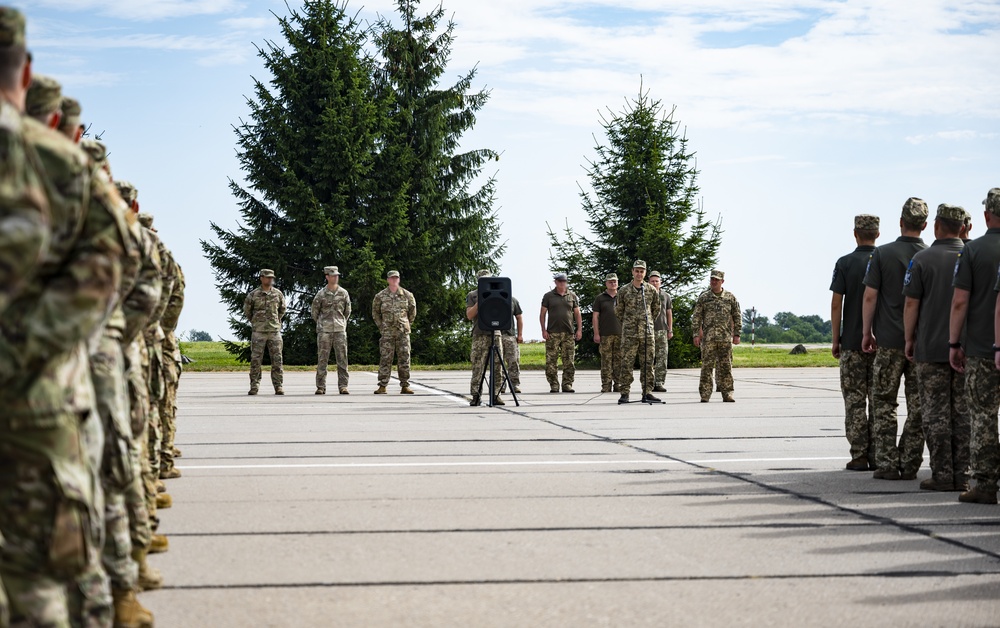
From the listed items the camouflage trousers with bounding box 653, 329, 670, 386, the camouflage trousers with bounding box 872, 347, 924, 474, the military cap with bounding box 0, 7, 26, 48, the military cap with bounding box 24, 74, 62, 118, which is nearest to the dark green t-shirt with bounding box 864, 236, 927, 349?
the camouflage trousers with bounding box 872, 347, 924, 474

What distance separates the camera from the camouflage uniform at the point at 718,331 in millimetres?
20078

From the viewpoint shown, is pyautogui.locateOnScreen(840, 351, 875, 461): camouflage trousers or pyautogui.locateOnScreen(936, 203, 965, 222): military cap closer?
pyautogui.locateOnScreen(936, 203, 965, 222): military cap

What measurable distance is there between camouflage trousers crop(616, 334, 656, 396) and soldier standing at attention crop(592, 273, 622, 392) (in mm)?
3058

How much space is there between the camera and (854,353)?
10.9m

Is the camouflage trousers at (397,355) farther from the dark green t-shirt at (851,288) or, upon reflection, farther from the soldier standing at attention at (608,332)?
the dark green t-shirt at (851,288)

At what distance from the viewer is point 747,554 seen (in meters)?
7.04

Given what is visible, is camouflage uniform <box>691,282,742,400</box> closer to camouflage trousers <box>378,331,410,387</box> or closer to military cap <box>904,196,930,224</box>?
camouflage trousers <box>378,331,410,387</box>

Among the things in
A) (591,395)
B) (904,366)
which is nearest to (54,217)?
(904,366)

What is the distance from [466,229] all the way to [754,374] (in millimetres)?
15786

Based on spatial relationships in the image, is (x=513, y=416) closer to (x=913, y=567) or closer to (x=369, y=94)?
(x=913, y=567)

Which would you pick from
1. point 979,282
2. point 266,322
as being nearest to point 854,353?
point 979,282

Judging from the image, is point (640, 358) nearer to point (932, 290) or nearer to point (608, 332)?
point (608, 332)

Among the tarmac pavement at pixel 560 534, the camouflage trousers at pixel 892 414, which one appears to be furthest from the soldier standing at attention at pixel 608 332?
the camouflage trousers at pixel 892 414

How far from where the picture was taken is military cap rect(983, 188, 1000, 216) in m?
8.80
